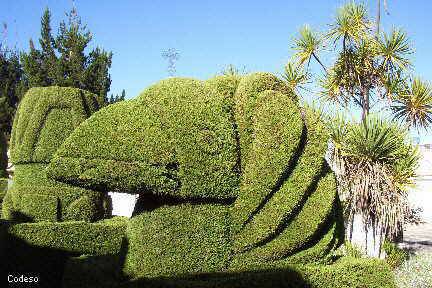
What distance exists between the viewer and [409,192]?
8.88 m

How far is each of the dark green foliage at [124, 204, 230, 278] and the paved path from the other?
6.72 m

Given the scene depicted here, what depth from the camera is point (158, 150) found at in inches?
207

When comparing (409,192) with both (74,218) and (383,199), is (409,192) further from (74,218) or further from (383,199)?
(74,218)

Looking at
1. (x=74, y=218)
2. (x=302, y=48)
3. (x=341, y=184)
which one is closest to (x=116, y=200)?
(x=74, y=218)

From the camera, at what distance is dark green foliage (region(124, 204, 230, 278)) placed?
17.8 ft

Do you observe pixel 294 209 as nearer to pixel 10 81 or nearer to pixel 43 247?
pixel 43 247

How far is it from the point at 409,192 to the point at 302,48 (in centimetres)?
444

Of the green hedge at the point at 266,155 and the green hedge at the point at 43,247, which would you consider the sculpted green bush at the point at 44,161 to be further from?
the green hedge at the point at 266,155

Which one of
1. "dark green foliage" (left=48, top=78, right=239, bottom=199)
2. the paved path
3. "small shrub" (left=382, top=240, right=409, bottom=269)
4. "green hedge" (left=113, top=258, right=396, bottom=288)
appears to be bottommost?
the paved path

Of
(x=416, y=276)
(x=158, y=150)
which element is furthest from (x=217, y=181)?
(x=416, y=276)

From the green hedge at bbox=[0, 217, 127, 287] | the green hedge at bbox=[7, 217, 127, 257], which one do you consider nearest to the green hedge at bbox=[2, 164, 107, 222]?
the green hedge at bbox=[0, 217, 127, 287]

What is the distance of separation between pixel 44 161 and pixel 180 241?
5.75 meters

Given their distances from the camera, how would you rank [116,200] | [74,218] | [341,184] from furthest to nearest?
[116,200]
[74,218]
[341,184]

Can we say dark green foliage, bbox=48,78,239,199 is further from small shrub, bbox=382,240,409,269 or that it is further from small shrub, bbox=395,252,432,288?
small shrub, bbox=382,240,409,269
